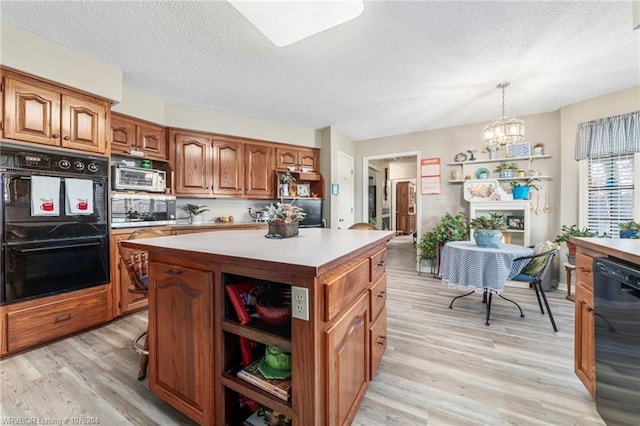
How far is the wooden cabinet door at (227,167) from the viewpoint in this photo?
12.2ft

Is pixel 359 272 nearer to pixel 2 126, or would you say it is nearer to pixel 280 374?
pixel 280 374

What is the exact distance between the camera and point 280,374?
1081 mm

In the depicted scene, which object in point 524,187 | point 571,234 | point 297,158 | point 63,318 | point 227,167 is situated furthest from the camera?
point 297,158

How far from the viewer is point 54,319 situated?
2092 mm

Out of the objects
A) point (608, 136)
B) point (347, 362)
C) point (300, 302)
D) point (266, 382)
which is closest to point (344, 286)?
point (300, 302)

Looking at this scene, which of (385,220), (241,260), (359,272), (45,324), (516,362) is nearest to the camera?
(241,260)

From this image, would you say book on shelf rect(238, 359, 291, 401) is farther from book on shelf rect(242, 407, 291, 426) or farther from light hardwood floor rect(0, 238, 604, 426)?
light hardwood floor rect(0, 238, 604, 426)

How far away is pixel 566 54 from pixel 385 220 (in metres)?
6.54

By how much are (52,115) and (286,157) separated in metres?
2.72

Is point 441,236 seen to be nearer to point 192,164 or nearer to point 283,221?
point 283,221

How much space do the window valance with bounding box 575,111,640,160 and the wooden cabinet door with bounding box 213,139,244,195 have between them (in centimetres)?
464

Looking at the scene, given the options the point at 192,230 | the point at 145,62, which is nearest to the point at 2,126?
the point at 145,62

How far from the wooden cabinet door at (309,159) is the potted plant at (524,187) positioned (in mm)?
3101

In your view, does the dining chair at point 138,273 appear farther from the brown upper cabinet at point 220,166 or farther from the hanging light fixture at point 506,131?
the hanging light fixture at point 506,131
